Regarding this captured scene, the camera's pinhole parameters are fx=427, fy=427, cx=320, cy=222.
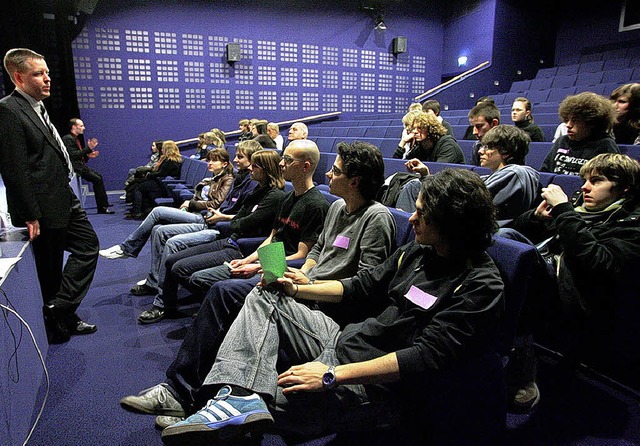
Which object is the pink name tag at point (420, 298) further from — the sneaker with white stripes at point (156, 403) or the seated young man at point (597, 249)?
the sneaker with white stripes at point (156, 403)

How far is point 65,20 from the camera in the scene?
20.6ft

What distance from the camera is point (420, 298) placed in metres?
1.10

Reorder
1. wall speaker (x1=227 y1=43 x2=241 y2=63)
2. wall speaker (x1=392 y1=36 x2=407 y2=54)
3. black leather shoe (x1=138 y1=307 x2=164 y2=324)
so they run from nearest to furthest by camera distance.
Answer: black leather shoe (x1=138 y1=307 x2=164 y2=324) → wall speaker (x1=227 y1=43 x2=241 y2=63) → wall speaker (x1=392 y1=36 x2=407 y2=54)

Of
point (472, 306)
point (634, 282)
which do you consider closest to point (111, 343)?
point (472, 306)

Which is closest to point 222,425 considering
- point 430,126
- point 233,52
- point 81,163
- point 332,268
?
point 332,268

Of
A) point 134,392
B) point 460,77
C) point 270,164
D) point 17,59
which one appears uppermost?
point 460,77

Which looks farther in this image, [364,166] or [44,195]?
[44,195]

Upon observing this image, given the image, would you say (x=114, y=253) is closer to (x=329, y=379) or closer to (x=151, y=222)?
(x=151, y=222)

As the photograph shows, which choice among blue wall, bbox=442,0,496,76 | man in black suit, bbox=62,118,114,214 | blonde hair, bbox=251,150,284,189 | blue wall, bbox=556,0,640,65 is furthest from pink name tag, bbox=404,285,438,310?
blue wall, bbox=556,0,640,65

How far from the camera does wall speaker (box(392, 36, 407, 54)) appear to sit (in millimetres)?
8773

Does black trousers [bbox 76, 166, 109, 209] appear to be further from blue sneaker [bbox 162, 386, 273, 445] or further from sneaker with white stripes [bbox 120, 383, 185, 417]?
blue sneaker [bbox 162, 386, 273, 445]

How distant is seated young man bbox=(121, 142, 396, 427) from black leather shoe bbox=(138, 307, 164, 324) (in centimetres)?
95

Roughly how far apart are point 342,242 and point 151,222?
182 cm

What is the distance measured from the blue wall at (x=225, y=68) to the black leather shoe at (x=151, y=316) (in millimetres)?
5669
